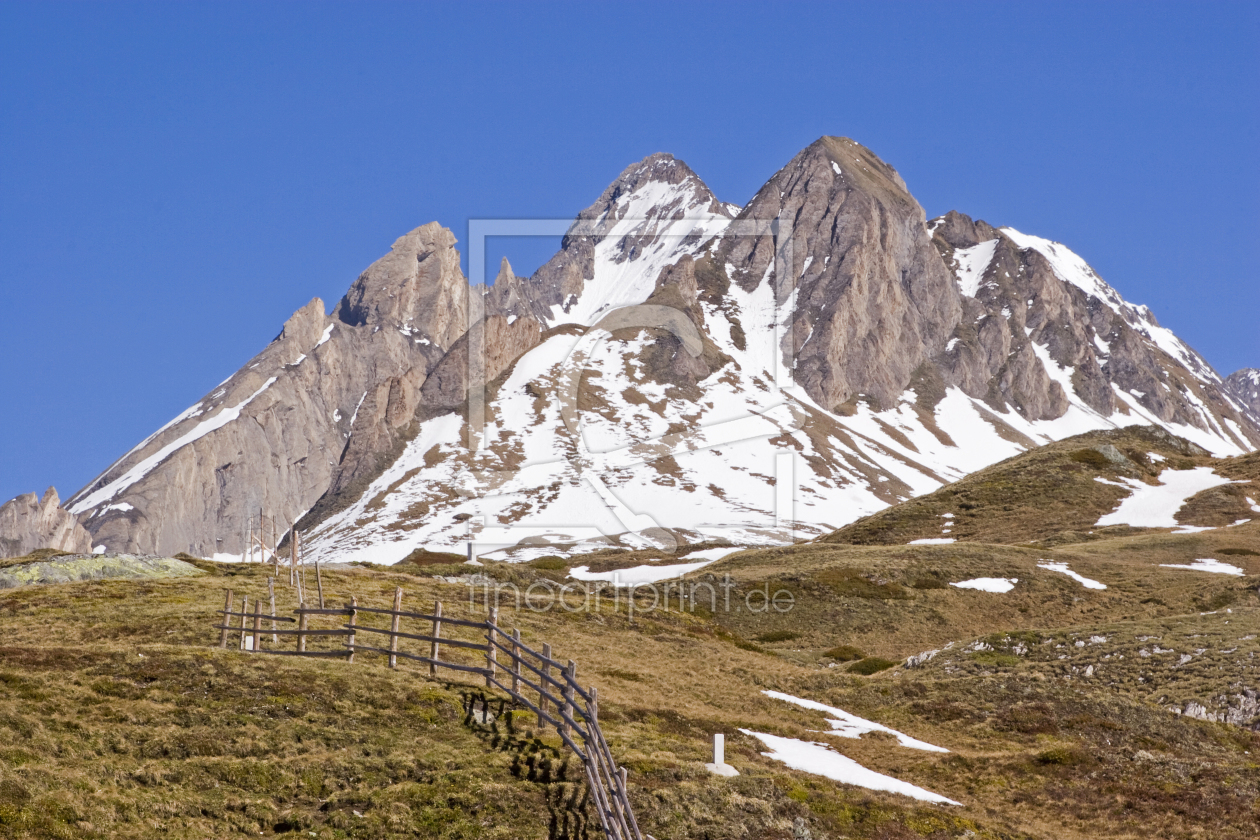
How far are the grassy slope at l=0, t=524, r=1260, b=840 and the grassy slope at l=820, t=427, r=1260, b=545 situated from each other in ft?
158

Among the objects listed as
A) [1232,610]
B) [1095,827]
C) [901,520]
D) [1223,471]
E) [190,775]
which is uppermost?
[1223,471]

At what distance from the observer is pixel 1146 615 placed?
60188 millimetres

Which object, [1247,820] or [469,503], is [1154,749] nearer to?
[1247,820]

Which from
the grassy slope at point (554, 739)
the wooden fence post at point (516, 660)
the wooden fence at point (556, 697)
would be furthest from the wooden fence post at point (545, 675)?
the wooden fence post at point (516, 660)

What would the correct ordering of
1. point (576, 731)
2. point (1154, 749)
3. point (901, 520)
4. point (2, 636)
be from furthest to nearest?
point (901, 520) → point (2, 636) → point (1154, 749) → point (576, 731)

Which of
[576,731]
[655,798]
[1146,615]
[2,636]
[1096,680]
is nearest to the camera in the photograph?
[655,798]

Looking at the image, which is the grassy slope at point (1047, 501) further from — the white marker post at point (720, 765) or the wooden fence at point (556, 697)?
the white marker post at point (720, 765)

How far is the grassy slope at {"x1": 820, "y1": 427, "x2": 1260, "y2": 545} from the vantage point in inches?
3858

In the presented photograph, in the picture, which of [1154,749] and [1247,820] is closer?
[1247,820]

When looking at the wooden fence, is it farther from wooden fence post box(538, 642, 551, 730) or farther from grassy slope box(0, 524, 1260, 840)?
grassy slope box(0, 524, 1260, 840)

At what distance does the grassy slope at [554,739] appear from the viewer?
1998 cm

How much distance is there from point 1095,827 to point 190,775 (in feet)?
73.5

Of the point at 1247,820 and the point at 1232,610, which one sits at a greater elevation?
the point at 1232,610

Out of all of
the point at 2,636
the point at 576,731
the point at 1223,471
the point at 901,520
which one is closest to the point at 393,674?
the point at 576,731
